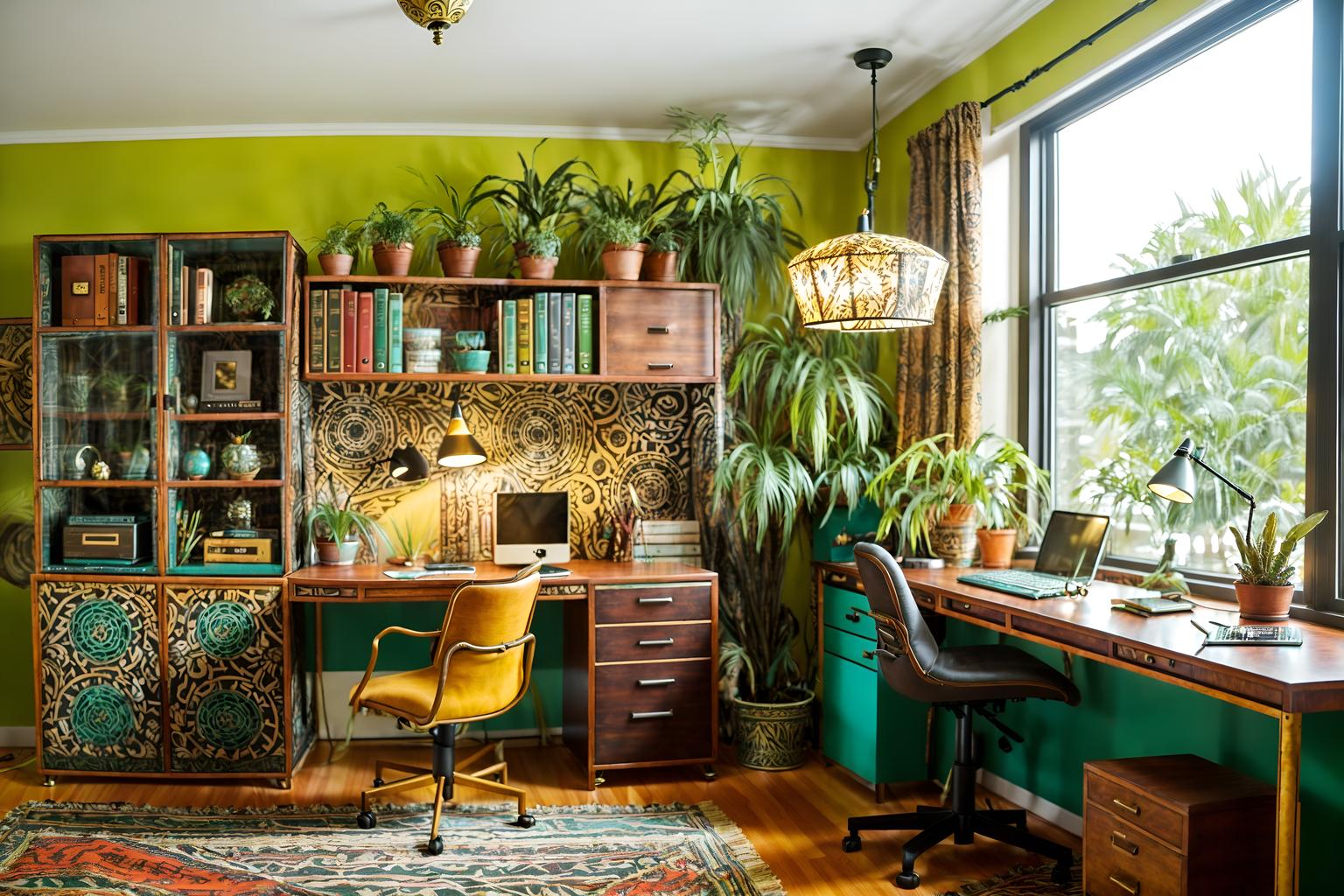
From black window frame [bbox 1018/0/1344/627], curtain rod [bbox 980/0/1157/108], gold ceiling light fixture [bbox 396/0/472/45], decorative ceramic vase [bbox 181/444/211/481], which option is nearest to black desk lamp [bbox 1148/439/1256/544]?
black window frame [bbox 1018/0/1344/627]

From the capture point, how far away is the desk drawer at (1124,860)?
2.40m

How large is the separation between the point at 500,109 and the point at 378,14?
3.36 ft

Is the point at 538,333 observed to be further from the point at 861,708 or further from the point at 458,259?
the point at 861,708

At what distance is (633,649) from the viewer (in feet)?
13.1

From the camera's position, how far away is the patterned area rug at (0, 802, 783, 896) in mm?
3027

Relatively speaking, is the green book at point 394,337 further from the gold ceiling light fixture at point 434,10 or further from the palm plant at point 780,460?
the gold ceiling light fixture at point 434,10

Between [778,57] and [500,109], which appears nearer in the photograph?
[778,57]

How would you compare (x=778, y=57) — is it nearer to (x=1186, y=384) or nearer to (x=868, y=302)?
(x=868, y=302)

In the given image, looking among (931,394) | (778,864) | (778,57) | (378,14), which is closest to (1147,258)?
(931,394)

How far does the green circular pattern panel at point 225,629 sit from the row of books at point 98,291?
121cm

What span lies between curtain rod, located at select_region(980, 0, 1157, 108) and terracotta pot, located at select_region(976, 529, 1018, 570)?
158cm

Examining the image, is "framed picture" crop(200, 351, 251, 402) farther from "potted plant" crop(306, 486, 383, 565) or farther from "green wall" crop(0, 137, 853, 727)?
"green wall" crop(0, 137, 853, 727)

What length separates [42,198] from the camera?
4.61 m

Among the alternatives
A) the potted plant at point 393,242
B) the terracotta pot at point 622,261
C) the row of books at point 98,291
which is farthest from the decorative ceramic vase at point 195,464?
the terracotta pot at point 622,261
